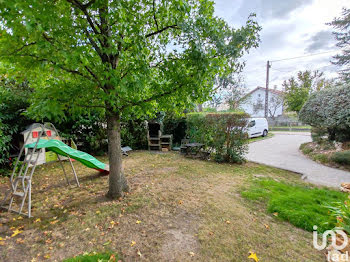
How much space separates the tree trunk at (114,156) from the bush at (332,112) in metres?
7.87

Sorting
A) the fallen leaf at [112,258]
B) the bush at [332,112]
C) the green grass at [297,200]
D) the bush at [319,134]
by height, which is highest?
the bush at [332,112]

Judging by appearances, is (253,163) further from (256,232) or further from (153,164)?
(256,232)

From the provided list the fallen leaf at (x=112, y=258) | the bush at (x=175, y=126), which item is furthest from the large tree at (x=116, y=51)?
the bush at (x=175, y=126)

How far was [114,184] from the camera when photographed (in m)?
3.07

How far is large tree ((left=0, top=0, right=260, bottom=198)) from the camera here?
1999mm

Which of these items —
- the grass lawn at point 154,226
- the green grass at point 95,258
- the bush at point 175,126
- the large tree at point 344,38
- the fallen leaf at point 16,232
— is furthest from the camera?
the large tree at point 344,38

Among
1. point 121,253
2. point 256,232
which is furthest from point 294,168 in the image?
point 121,253

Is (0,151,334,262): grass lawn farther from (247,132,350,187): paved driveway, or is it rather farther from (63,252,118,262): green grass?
(247,132,350,187): paved driveway

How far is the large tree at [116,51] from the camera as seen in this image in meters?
2.00

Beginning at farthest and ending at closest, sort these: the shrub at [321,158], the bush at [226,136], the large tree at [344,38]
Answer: the large tree at [344,38]
the shrub at [321,158]
the bush at [226,136]

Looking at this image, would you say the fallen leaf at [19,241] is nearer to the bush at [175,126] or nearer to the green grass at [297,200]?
the green grass at [297,200]

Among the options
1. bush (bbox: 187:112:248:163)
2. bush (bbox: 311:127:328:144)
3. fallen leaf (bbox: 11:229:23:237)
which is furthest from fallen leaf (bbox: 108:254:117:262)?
bush (bbox: 311:127:328:144)

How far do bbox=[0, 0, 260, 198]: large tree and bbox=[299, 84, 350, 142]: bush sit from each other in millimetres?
6421

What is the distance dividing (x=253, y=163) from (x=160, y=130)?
164 inches
